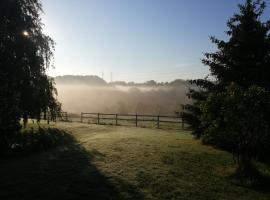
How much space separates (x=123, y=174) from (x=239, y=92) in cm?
511

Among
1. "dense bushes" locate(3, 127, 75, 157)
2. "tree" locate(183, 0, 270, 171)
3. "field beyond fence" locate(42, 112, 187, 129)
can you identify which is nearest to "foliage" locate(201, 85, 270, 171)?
"tree" locate(183, 0, 270, 171)

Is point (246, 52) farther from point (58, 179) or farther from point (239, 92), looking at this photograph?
point (58, 179)

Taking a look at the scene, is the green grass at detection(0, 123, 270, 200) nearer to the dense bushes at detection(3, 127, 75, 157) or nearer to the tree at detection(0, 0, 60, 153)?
the dense bushes at detection(3, 127, 75, 157)

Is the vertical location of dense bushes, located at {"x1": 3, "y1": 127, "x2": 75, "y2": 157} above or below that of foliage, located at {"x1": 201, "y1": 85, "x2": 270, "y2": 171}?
below

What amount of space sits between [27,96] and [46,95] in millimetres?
1628

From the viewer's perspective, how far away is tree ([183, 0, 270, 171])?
38.3ft

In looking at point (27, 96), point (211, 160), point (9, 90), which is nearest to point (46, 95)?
point (27, 96)

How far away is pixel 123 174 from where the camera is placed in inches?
441

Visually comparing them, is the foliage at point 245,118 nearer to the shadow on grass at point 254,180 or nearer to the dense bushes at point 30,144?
the shadow on grass at point 254,180

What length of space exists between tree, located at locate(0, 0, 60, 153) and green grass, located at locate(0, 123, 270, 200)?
3.96 meters

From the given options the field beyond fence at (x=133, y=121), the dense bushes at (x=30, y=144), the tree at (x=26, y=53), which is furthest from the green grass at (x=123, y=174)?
the field beyond fence at (x=133, y=121)

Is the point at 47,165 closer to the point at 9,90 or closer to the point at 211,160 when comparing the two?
the point at 9,90

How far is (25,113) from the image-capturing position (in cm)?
1891

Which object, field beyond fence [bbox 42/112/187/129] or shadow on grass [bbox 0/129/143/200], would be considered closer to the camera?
shadow on grass [bbox 0/129/143/200]
